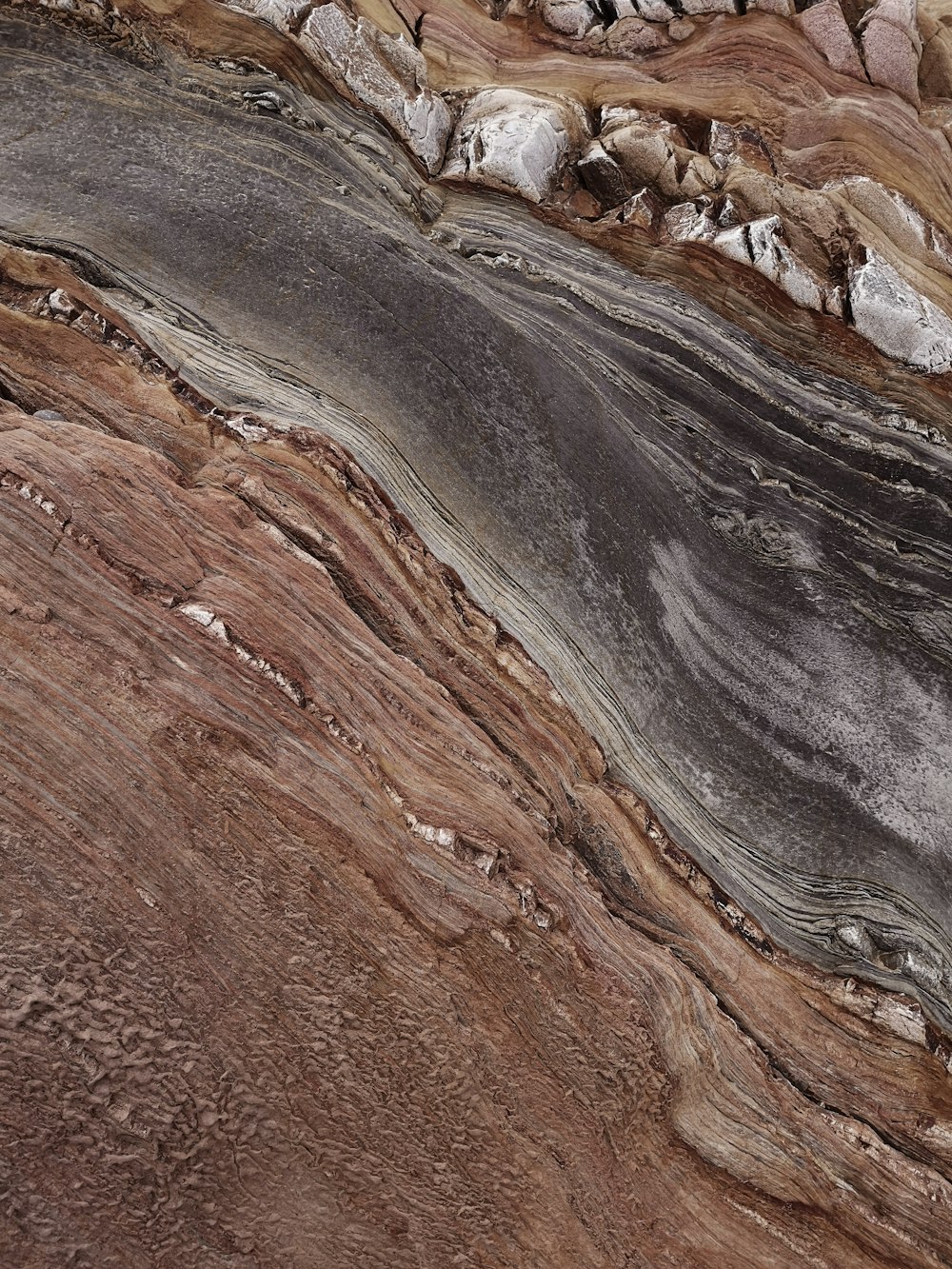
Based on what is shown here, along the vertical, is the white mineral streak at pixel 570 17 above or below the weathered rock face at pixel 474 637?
above

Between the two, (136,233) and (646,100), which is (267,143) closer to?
(136,233)

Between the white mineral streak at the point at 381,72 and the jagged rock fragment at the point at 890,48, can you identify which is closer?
the white mineral streak at the point at 381,72

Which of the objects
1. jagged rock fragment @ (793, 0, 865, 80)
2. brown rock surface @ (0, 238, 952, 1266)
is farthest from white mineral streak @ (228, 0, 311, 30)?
jagged rock fragment @ (793, 0, 865, 80)

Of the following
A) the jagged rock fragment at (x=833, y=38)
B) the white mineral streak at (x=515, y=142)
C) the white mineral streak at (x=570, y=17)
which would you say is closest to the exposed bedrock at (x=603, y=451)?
the white mineral streak at (x=515, y=142)

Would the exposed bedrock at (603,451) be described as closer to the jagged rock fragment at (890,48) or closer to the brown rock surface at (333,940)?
the brown rock surface at (333,940)

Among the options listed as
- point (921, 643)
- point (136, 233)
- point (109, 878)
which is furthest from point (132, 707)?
point (921, 643)

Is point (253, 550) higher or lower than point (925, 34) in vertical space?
lower
